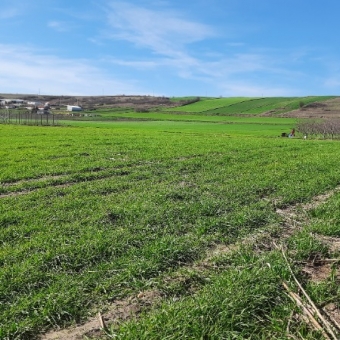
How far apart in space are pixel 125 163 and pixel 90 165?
72.1 inches

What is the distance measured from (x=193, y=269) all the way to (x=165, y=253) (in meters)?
0.67

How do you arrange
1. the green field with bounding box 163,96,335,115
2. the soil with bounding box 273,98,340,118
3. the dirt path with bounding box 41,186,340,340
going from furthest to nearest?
the green field with bounding box 163,96,335,115 → the soil with bounding box 273,98,340,118 → the dirt path with bounding box 41,186,340,340

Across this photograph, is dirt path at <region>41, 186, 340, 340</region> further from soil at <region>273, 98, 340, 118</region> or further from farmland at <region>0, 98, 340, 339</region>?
soil at <region>273, 98, 340, 118</region>

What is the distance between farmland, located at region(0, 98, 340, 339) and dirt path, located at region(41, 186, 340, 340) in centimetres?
3

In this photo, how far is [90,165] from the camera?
1623 centimetres

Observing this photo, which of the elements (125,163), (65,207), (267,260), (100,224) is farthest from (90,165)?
(267,260)

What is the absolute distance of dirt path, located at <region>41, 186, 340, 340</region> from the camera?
4.39m

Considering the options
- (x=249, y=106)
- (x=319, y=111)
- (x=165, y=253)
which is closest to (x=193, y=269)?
(x=165, y=253)

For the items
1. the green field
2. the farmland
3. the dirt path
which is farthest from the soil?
the dirt path

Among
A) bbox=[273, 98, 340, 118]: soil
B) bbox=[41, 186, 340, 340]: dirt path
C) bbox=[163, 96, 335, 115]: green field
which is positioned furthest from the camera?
bbox=[163, 96, 335, 115]: green field

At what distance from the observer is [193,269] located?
5926 millimetres

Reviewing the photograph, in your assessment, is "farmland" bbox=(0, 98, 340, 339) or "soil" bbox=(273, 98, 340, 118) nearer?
"farmland" bbox=(0, 98, 340, 339)

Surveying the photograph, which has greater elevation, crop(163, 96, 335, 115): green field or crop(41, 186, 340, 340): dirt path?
crop(163, 96, 335, 115): green field

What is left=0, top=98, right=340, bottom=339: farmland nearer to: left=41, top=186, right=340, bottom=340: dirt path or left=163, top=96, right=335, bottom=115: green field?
left=41, top=186, right=340, bottom=340: dirt path
